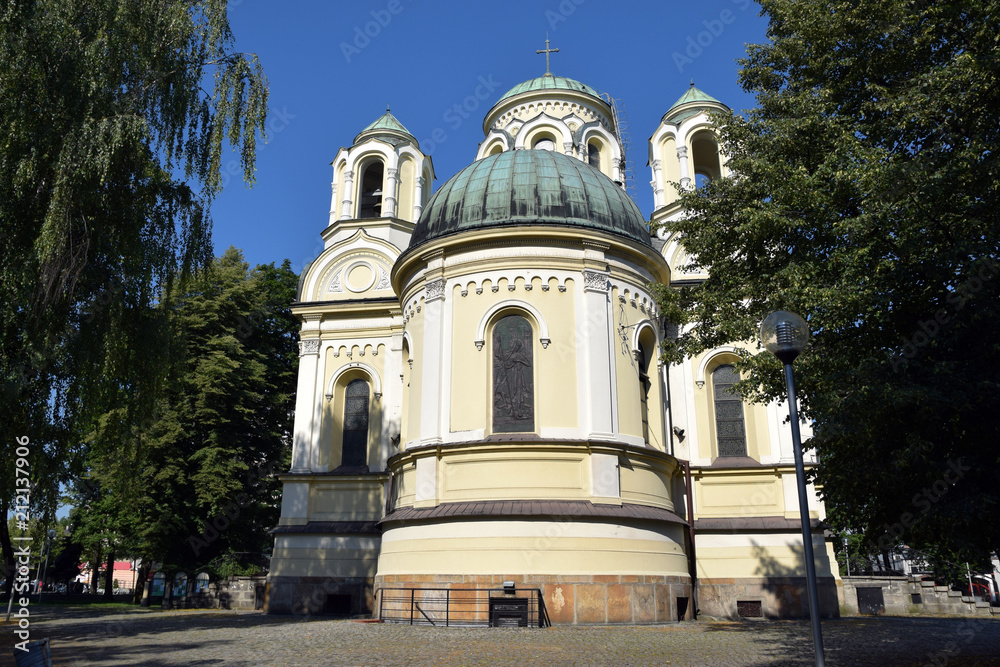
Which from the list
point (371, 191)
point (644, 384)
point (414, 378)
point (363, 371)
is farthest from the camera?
point (371, 191)

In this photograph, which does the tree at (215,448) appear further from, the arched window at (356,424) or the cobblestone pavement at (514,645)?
the cobblestone pavement at (514,645)

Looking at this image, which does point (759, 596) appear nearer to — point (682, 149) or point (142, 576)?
point (682, 149)

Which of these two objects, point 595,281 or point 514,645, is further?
point 595,281

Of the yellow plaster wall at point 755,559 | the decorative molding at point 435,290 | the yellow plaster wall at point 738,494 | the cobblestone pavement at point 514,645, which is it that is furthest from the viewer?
the yellow plaster wall at point 738,494

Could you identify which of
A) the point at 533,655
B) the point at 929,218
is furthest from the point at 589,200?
the point at 533,655

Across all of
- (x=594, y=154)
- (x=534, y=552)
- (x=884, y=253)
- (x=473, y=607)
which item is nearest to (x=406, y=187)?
(x=594, y=154)

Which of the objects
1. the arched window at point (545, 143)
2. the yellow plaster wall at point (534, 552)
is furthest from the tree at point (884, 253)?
the arched window at point (545, 143)

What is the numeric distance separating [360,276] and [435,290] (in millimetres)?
7523

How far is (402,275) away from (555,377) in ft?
18.2

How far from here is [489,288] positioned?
720 inches

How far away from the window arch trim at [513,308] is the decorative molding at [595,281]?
1.40 metres

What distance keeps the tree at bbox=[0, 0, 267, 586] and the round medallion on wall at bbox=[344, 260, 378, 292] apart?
1098 centimetres

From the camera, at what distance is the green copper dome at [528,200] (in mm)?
18797

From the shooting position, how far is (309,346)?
24344 mm
